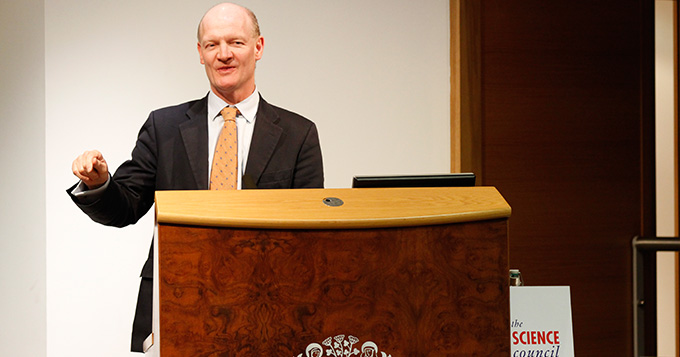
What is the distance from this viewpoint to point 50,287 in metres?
2.57

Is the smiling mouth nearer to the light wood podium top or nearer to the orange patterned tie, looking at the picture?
the orange patterned tie

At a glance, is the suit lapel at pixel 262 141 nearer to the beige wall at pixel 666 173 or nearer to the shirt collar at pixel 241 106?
the shirt collar at pixel 241 106

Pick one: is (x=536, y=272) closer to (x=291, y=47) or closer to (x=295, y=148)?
(x=291, y=47)

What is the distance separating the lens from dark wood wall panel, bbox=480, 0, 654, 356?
2.99 metres

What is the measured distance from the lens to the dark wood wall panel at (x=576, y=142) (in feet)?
9.82

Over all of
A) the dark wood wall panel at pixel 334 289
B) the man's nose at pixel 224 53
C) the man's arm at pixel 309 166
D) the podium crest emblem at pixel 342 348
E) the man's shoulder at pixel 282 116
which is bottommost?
the podium crest emblem at pixel 342 348

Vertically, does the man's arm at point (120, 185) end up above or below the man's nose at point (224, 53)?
below

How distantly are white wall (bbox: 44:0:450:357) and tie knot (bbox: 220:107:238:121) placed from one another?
3.15ft

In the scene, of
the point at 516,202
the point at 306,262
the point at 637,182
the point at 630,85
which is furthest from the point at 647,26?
the point at 306,262

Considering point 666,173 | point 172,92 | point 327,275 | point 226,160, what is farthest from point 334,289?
point 666,173

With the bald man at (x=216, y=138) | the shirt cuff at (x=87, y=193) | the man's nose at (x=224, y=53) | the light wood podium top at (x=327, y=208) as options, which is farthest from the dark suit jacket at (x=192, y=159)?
the light wood podium top at (x=327, y=208)

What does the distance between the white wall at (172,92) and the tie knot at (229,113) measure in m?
0.96

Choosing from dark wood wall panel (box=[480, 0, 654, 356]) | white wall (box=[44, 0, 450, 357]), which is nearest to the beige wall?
dark wood wall panel (box=[480, 0, 654, 356])

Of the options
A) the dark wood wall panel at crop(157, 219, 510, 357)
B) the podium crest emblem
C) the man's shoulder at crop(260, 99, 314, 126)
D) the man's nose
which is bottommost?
the podium crest emblem
